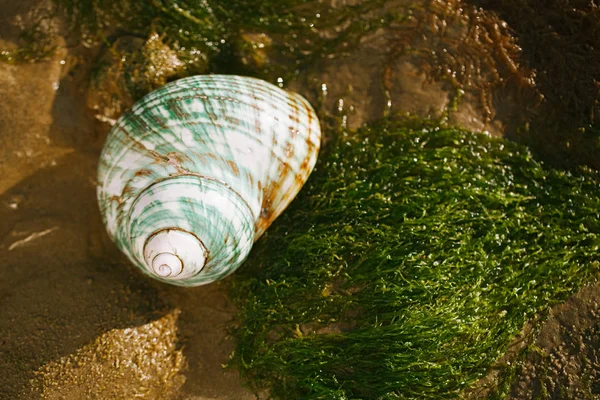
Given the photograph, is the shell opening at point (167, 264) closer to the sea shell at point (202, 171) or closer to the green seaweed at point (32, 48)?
the sea shell at point (202, 171)

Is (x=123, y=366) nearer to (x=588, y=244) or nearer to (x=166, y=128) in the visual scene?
(x=166, y=128)

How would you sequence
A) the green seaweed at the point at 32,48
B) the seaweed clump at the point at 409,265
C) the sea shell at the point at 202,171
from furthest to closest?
the green seaweed at the point at 32,48
the seaweed clump at the point at 409,265
the sea shell at the point at 202,171

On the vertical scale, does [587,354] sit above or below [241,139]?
below

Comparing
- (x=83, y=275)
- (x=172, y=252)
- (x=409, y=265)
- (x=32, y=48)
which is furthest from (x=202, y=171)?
(x=32, y=48)

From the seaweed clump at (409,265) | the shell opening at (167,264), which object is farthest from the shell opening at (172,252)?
the seaweed clump at (409,265)

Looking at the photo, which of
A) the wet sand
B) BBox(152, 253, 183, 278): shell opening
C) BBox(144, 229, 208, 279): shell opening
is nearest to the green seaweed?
the wet sand

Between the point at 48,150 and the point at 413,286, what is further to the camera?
the point at 48,150

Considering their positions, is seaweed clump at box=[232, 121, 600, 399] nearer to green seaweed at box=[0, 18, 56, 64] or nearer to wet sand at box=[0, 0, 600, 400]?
wet sand at box=[0, 0, 600, 400]

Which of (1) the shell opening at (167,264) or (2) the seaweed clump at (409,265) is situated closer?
(1) the shell opening at (167,264)

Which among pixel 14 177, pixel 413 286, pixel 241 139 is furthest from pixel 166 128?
pixel 413 286
